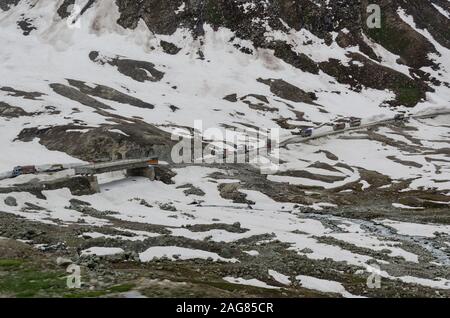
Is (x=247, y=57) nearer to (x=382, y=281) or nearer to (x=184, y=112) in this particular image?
(x=184, y=112)

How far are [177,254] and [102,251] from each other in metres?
5.13

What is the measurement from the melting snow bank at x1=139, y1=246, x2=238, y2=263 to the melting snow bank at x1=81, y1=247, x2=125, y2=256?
1.69 metres

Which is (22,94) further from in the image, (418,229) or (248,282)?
(248,282)

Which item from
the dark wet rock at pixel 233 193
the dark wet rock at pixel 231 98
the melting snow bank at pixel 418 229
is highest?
the dark wet rock at pixel 231 98

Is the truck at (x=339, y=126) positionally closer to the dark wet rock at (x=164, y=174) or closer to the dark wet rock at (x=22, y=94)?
the dark wet rock at (x=164, y=174)

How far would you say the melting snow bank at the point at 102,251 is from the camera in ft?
107

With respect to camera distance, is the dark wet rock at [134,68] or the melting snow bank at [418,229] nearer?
the melting snow bank at [418,229]

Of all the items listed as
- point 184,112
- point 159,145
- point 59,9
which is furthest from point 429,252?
point 59,9

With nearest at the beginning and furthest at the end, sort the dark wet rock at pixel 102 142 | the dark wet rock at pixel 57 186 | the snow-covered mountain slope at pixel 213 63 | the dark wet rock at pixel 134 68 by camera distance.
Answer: the dark wet rock at pixel 57 186 → the dark wet rock at pixel 102 142 → the snow-covered mountain slope at pixel 213 63 → the dark wet rock at pixel 134 68

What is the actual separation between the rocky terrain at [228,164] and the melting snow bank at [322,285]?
0.18 meters

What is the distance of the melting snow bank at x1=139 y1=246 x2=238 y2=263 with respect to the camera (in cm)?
3375

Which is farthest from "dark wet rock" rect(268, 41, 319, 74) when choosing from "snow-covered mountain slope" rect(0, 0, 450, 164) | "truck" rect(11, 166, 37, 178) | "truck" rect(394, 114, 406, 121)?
"truck" rect(11, 166, 37, 178)

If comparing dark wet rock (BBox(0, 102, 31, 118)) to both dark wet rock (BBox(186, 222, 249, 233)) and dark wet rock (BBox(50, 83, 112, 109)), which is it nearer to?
dark wet rock (BBox(50, 83, 112, 109))

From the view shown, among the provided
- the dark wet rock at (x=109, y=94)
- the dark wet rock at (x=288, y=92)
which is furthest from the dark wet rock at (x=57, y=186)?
the dark wet rock at (x=288, y=92)
